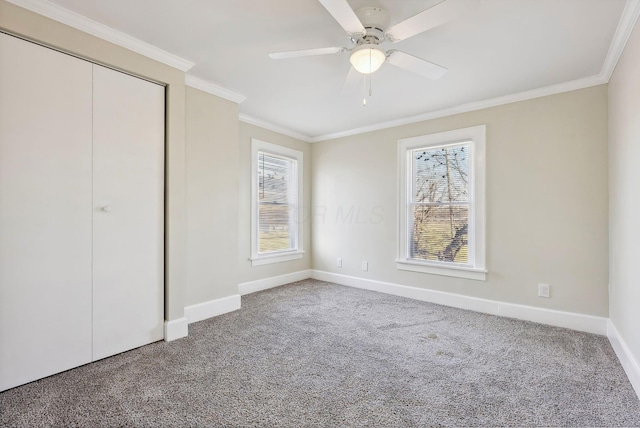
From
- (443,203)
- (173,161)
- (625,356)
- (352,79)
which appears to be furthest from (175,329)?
(625,356)

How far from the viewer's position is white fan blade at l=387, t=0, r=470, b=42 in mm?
1414

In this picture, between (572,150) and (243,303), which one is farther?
(243,303)

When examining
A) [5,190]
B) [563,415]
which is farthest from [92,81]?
[563,415]

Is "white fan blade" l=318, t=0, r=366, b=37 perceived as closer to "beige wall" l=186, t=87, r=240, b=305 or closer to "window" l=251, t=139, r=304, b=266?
"beige wall" l=186, t=87, r=240, b=305

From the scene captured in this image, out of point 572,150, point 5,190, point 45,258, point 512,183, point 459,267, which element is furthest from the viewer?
point 459,267

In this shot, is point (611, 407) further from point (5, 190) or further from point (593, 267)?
point (5, 190)

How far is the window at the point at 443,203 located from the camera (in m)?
3.42

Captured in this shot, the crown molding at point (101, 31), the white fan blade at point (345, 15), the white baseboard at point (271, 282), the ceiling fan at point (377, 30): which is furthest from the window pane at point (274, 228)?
the white fan blade at point (345, 15)

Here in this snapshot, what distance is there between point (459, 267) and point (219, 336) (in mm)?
2711

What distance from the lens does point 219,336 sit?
267 centimetres

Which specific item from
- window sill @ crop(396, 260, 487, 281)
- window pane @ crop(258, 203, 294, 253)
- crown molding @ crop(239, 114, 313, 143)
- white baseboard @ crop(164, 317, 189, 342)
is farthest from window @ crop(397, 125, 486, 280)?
white baseboard @ crop(164, 317, 189, 342)

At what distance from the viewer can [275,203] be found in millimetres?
4461

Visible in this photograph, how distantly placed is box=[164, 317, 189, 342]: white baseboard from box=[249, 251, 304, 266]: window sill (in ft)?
4.75

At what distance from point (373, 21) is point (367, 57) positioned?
207 mm
